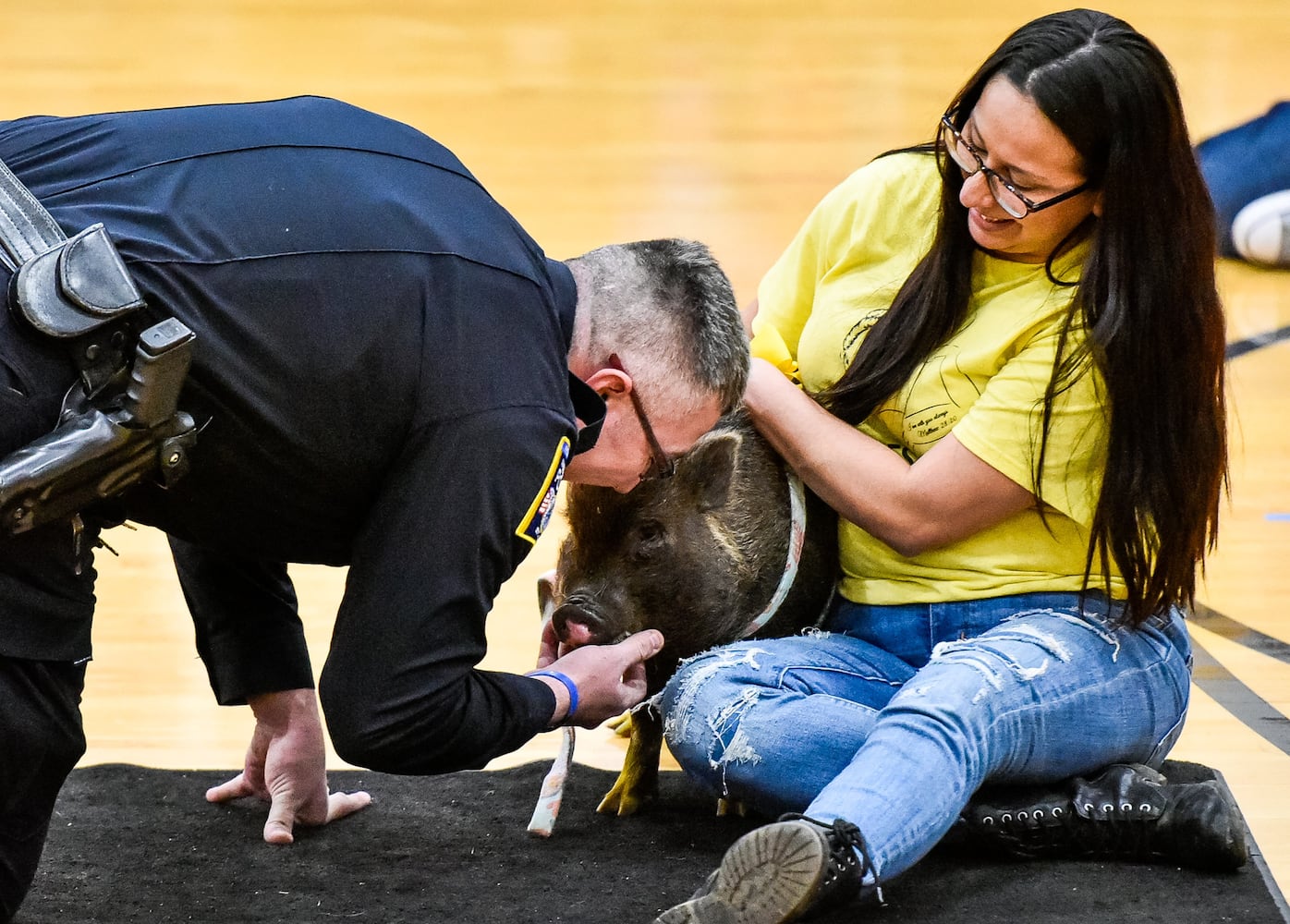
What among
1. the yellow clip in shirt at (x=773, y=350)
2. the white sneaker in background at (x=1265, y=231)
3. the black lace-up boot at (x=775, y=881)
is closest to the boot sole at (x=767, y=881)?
the black lace-up boot at (x=775, y=881)

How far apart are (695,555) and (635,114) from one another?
454cm

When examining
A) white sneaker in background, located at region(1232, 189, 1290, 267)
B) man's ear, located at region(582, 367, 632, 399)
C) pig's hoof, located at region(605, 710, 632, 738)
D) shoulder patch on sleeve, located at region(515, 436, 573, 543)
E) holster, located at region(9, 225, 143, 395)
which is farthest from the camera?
white sneaker in background, located at region(1232, 189, 1290, 267)

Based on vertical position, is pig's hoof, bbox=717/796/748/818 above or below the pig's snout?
below

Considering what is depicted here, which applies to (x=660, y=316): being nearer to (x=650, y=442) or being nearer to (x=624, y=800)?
(x=650, y=442)

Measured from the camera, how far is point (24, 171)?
191cm

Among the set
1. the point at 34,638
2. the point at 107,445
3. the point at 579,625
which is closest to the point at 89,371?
the point at 107,445

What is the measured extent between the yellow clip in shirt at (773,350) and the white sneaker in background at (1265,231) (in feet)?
10.8

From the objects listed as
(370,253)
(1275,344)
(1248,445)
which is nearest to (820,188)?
(1275,344)

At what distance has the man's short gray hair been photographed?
200 cm

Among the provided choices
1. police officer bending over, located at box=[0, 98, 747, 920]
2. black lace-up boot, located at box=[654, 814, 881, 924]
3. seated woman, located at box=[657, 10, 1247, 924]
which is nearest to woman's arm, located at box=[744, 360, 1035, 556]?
seated woman, located at box=[657, 10, 1247, 924]

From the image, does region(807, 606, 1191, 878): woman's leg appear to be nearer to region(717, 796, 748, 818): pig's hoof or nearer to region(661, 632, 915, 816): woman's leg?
region(661, 632, 915, 816): woman's leg

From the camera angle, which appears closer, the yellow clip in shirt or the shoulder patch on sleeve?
the shoulder patch on sleeve

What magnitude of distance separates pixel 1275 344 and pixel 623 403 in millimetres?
3387

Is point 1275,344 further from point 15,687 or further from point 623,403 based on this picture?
point 15,687
